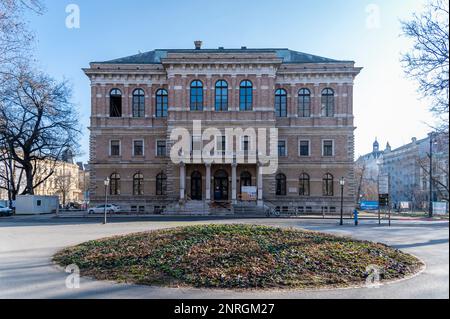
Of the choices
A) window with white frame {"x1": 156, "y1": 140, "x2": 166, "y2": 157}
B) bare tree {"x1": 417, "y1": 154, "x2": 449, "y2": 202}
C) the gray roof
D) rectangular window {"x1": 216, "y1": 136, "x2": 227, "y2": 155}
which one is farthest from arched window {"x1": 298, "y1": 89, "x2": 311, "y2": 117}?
bare tree {"x1": 417, "y1": 154, "x2": 449, "y2": 202}

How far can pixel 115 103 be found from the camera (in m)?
47.8

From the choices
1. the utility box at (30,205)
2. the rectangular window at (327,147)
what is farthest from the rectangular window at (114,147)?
the rectangular window at (327,147)

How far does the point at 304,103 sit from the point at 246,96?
758cm

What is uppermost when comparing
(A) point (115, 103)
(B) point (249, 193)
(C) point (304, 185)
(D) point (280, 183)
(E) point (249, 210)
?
(A) point (115, 103)

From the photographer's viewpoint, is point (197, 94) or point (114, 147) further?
point (114, 147)

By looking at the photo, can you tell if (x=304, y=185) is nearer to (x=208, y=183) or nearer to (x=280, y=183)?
(x=280, y=183)

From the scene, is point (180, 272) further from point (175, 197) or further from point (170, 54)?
point (170, 54)

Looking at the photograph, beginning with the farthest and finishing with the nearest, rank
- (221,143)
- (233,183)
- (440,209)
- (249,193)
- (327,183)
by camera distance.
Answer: (440,209) → (327,183) → (221,143) → (233,183) → (249,193)

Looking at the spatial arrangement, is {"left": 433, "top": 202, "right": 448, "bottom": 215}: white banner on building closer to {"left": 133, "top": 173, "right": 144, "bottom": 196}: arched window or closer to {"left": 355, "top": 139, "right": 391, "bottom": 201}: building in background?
{"left": 355, "top": 139, "right": 391, "bottom": 201}: building in background

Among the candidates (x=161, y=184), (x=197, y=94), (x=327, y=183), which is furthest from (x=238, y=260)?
(x=327, y=183)

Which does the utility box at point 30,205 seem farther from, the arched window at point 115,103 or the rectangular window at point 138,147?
the arched window at point 115,103

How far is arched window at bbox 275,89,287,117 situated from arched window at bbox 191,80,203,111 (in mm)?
9408
